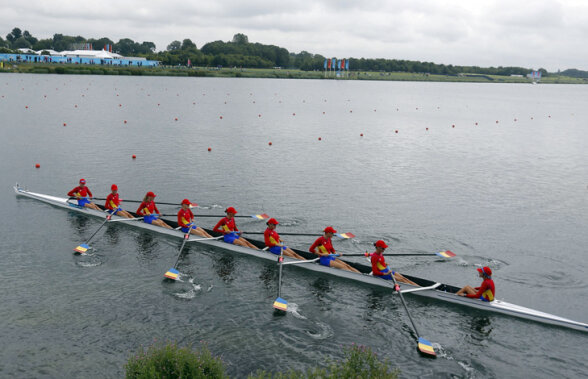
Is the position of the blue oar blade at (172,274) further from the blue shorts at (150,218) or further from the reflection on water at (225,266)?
the blue shorts at (150,218)

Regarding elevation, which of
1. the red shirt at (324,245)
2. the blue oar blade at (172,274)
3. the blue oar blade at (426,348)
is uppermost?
the red shirt at (324,245)

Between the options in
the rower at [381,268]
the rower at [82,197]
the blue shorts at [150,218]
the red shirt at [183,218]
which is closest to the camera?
the rower at [381,268]

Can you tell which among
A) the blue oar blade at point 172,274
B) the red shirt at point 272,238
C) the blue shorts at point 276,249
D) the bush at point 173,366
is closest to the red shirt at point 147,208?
the blue oar blade at point 172,274

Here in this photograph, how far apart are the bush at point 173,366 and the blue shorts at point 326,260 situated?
29.0ft

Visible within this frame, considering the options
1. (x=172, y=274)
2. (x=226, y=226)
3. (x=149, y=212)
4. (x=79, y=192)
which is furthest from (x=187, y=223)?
A: (x=79, y=192)

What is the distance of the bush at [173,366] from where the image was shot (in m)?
9.73

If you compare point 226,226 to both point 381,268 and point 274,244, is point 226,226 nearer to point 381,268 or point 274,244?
point 274,244

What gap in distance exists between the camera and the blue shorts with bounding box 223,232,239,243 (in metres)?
20.6

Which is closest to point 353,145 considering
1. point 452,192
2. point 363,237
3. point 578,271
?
point 452,192

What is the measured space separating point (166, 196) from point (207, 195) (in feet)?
7.64

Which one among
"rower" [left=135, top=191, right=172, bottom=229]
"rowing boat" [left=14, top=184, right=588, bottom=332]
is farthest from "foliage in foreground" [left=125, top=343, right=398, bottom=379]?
"rower" [left=135, top=191, right=172, bottom=229]

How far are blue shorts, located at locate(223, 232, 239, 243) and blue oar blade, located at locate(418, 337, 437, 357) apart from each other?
366 inches

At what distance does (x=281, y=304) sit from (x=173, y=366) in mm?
6435

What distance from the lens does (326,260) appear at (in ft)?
61.1
